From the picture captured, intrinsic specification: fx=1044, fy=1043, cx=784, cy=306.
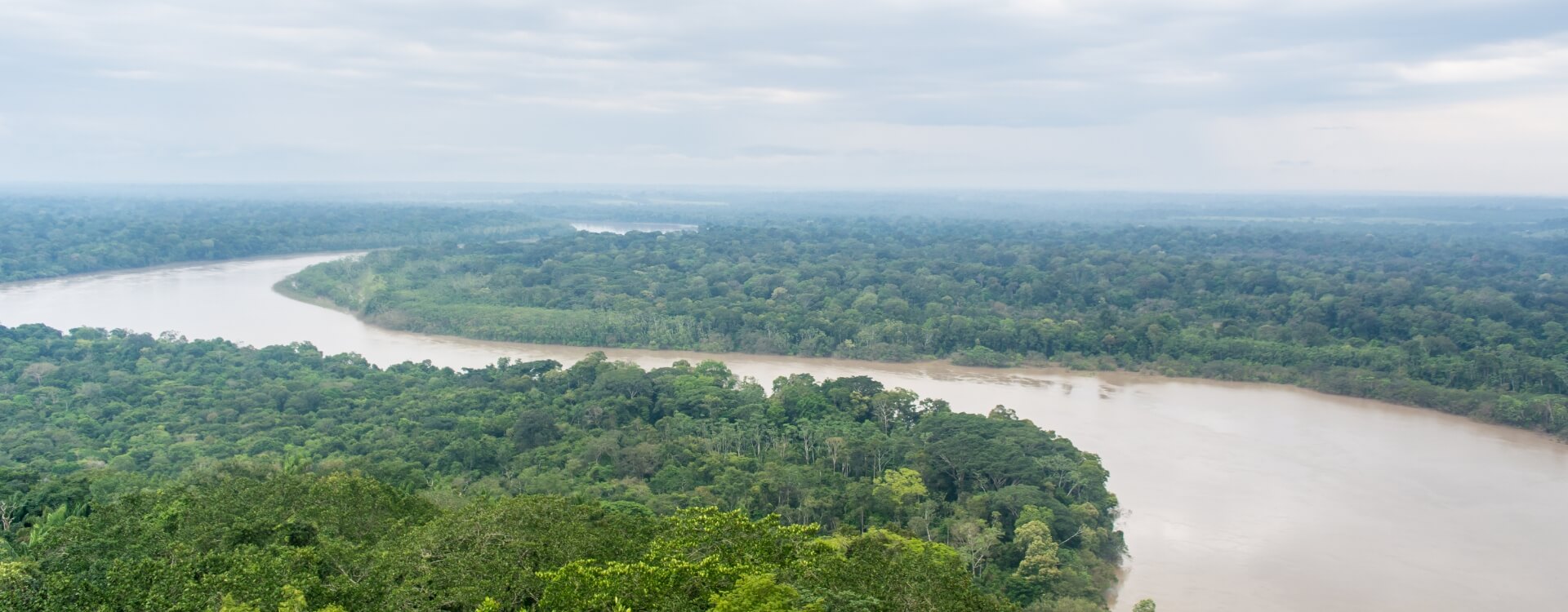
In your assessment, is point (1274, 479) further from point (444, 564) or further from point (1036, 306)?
point (1036, 306)

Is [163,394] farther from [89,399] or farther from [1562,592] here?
[1562,592]

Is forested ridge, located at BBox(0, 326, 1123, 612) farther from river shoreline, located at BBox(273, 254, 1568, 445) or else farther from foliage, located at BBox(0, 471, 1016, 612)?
river shoreline, located at BBox(273, 254, 1568, 445)

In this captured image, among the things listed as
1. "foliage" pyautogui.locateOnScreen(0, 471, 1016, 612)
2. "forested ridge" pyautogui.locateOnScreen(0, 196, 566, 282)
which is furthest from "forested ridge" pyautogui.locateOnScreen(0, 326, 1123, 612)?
"forested ridge" pyautogui.locateOnScreen(0, 196, 566, 282)

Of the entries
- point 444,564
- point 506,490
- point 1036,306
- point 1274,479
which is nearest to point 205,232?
point 1036,306

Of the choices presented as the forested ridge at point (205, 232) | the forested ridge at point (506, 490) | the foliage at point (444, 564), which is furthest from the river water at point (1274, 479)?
the forested ridge at point (205, 232)

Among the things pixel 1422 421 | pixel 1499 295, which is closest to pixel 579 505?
pixel 1422 421
